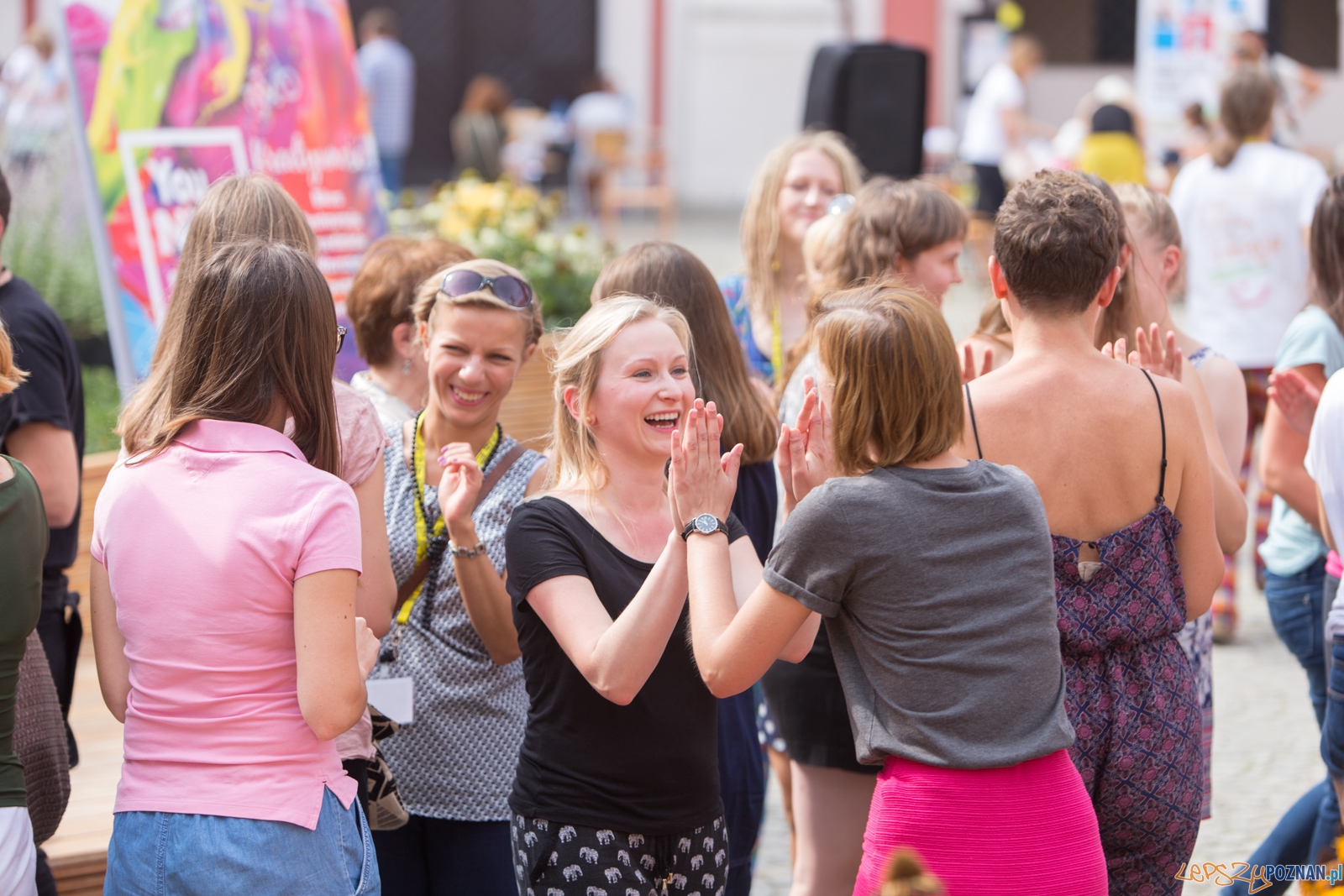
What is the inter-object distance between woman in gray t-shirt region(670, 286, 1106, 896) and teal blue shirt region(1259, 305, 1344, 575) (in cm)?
157

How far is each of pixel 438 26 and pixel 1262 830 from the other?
1812 cm

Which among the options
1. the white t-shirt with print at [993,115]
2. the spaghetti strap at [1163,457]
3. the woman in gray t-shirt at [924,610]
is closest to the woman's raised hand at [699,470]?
the woman in gray t-shirt at [924,610]

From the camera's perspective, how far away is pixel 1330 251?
3191 mm

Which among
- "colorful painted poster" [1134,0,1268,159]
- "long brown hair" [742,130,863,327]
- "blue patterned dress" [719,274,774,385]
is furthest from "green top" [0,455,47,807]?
"colorful painted poster" [1134,0,1268,159]

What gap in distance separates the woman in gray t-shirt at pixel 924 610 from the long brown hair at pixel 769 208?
2.20m

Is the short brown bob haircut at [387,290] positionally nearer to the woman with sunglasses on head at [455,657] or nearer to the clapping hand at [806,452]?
the woman with sunglasses on head at [455,657]

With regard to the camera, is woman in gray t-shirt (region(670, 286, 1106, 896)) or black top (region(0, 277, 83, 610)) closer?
woman in gray t-shirt (region(670, 286, 1106, 896))

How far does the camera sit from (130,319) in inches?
170

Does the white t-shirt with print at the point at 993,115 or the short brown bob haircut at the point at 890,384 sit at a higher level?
the white t-shirt with print at the point at 993,115

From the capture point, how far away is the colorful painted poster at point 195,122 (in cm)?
433

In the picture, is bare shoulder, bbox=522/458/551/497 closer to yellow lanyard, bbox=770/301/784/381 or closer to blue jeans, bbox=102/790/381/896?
blue jeans, bbox=102/790/381/896

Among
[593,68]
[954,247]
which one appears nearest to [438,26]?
[593,68]

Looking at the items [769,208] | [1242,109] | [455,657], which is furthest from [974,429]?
[1242,109]

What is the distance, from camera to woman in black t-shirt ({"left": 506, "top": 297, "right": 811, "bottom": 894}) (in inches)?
82.1
